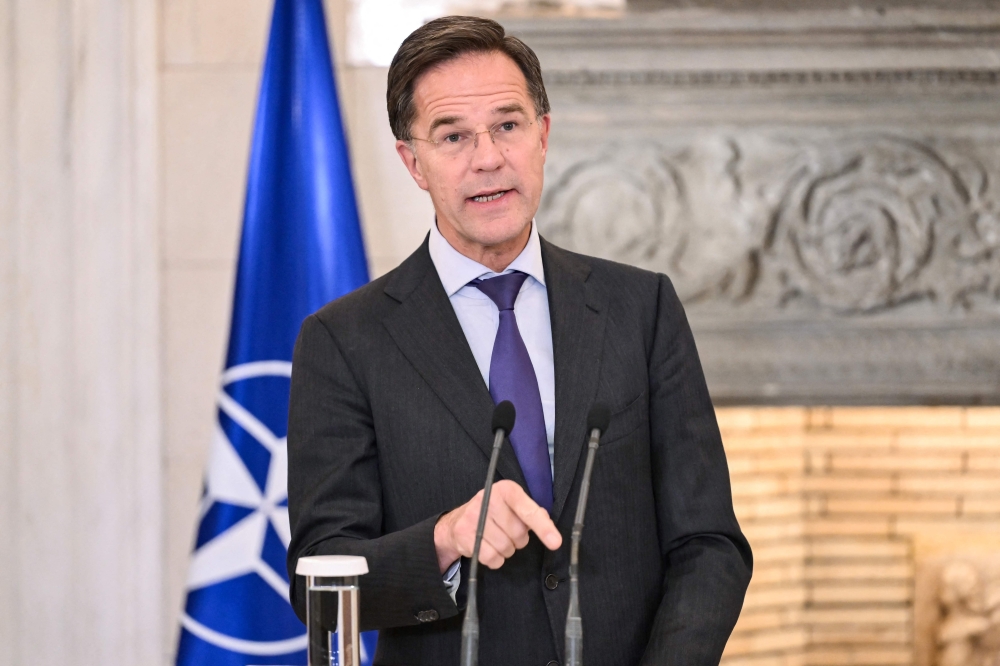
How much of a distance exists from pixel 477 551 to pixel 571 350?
0.47 m

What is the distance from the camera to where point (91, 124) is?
309 centimetres

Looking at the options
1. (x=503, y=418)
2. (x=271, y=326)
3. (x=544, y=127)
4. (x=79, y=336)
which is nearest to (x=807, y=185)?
(x=271, y=326)

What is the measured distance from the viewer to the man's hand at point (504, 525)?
124cm

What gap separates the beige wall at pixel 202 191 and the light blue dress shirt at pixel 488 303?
150cm

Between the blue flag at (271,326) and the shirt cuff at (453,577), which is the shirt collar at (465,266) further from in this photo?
the blue flag at (271,326)

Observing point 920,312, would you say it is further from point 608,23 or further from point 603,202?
point 608,23

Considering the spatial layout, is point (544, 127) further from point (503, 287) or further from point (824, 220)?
point (824, 220)

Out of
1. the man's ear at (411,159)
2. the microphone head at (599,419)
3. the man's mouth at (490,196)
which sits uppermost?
the man's ear at (411,159)

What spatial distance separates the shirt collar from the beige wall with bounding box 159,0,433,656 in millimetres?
1481

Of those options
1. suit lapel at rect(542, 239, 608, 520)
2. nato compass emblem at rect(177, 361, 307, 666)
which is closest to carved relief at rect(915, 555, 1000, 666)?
nato compass emblem at rect(177, 361, 307, 666)

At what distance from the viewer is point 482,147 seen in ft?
5.25

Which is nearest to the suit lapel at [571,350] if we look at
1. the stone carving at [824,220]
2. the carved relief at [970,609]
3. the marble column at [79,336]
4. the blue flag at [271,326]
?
the blue flag at [271,326]

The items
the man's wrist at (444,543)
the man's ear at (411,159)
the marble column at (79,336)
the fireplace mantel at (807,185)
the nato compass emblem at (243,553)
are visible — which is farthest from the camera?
the fireplace mantel at (807,185)

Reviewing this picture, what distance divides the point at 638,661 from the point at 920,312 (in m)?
2.19
